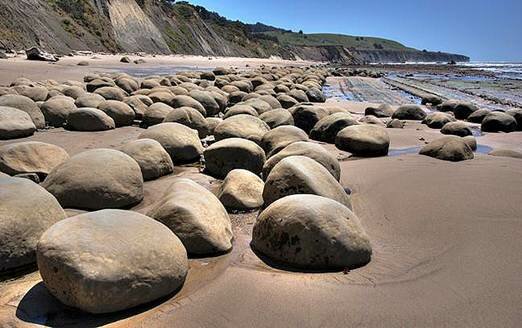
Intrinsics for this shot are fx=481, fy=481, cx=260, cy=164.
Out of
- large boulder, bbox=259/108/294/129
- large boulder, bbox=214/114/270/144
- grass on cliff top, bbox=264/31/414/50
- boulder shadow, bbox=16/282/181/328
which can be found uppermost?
large boulder, bbox=214/114/270/144

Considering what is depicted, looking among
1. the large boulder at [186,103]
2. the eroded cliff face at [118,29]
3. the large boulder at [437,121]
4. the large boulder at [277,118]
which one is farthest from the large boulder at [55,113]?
the eroded cliff face at [118,29]

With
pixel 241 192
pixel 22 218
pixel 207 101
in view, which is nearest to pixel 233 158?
pixel 241 192

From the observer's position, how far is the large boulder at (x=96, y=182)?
14.1 ft

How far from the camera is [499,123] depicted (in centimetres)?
1044

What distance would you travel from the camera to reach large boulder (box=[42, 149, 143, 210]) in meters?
4.29

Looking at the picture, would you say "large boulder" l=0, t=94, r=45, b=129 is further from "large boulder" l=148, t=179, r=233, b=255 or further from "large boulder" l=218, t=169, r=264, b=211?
"large boulder" l=148, t=179, r=233, b=255

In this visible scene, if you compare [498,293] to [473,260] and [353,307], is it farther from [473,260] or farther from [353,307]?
[353,307]

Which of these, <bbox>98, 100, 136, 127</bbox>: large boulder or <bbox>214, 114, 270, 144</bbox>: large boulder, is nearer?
<bbox>214, 114, 270, 144</bbox>: large boulder

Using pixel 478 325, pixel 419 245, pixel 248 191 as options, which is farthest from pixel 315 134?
pixel 478 325

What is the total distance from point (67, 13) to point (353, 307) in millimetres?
36078

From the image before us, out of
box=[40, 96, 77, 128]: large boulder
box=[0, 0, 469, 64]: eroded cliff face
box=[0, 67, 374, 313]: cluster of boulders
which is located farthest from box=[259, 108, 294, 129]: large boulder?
box=[0, 0, 469, 64]: eroded cliff face

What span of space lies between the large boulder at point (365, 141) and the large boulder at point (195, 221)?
3.99 meters

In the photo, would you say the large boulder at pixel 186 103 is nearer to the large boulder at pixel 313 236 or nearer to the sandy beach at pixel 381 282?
the sandy beach at pixel 381 282

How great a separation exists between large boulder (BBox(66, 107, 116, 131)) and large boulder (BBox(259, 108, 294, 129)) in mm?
2683
